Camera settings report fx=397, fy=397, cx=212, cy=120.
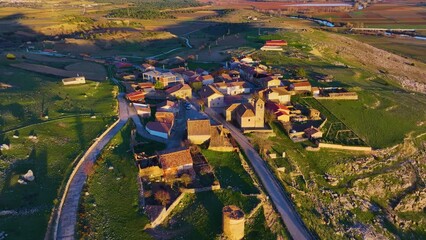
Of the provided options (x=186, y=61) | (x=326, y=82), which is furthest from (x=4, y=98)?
(x=326, y=82)

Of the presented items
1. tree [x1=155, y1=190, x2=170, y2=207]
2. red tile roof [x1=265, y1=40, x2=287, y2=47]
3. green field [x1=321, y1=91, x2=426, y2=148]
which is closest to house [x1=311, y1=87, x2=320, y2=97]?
green field [x1=321, y1=91, x2=426, y2=148]

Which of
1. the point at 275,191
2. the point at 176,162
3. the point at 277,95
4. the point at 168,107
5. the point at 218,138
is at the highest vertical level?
the point at 168,107

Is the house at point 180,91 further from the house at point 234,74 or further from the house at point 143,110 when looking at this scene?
the house at point 234,74

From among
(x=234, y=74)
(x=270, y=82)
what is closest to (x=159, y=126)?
(x=270, y=82)

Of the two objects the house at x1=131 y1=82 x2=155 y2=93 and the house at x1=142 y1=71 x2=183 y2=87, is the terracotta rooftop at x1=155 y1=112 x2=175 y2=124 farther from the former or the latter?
the house at x1=142 y1=71 x2=183 y2=87

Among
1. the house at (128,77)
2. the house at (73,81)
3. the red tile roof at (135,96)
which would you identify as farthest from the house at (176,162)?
the house at (128,77)

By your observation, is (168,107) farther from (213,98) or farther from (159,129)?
(159,129)

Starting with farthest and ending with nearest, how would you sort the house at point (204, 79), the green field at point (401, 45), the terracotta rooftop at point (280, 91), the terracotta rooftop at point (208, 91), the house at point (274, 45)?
the green field at point (401, 45) < the house at point (274, 45) < the house at point (204, 79) < the terracotta rooftop at point (280, 91) < the terracotta rooftop at point (208, 91)
